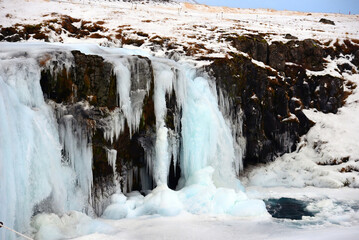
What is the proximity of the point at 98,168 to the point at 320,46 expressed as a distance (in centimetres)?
1745

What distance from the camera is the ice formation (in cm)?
747

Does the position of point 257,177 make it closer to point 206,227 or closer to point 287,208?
point 287,208

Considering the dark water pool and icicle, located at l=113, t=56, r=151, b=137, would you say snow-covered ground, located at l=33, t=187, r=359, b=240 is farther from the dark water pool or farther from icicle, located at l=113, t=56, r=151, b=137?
icicle, located at l=113, t=56, r=151, b=137

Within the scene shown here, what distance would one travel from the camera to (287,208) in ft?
39.6

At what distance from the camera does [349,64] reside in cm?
2122

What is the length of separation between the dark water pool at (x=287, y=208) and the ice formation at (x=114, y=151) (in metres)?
1.48

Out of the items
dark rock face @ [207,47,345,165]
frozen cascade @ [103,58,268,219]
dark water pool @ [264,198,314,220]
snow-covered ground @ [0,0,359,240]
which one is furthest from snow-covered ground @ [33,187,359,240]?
dark rock face @ [207,47,345,165]

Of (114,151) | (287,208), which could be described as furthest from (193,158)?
(287,208)

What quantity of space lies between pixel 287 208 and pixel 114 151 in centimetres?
675

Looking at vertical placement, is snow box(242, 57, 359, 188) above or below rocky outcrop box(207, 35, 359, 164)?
below

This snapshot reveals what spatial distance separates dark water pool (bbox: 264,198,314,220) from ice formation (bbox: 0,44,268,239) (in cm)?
148

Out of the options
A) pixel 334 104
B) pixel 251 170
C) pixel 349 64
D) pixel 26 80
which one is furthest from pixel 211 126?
pixel 349 64

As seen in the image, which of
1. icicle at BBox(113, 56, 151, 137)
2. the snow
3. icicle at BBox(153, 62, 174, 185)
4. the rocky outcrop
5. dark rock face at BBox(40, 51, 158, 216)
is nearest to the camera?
dark rock face at BBox(40, 51, 158, 216)

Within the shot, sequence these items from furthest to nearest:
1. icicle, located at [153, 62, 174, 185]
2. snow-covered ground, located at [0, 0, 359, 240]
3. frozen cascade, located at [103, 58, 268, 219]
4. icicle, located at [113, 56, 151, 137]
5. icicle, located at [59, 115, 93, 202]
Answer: icicle, located at [153, 62, 174, 185], icicle, located at [113, 56, 151, 137], frozen cascade, located at [103, 58, 268, 219], icicle, located at [59, 115, 93, 202], snow-covered ground, located at [0, 0, 359, 240]
